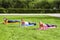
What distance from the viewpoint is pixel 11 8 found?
1099 inches

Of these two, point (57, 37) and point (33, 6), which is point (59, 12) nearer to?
point (33, 6)

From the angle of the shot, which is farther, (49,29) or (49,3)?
(49,3)

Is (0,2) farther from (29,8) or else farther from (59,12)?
(59,12)

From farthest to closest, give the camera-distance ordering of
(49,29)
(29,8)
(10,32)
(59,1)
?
(59,1) < (29,8) < (49,29) < (10,32)

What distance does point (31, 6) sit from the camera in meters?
29.7

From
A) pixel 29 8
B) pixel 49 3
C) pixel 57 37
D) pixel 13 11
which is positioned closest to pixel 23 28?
pixel 57 37

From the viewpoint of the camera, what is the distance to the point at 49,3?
3050cm

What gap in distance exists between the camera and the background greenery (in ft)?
90.4

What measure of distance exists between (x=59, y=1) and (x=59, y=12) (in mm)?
3906

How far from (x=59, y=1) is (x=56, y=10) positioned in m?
3.54

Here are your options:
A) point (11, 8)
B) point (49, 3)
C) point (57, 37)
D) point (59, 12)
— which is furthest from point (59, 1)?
point (57, 37)

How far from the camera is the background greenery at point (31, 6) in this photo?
2756 centimetres

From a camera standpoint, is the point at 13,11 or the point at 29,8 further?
the point at 29,8

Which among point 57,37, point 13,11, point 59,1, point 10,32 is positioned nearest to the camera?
point 57,37
